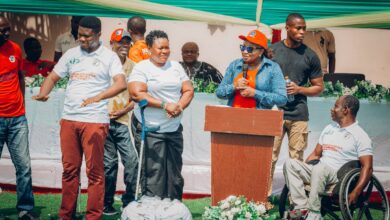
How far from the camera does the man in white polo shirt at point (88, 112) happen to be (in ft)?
23.3

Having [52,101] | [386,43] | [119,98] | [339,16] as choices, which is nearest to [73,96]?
[119,98]

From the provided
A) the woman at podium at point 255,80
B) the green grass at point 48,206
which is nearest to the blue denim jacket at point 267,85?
the woman at podium at point 255,80

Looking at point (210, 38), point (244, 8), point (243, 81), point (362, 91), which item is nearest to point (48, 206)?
point (243, 81)

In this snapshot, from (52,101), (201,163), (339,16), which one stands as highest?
(339,16)

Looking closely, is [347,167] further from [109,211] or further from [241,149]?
[109,211]

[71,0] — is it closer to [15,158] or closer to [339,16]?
[15,158]

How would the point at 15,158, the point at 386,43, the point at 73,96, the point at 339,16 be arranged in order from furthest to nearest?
1. the point at 386,43
2. the point at 339,16
3. the point at 15,158
4. the point at 73,96

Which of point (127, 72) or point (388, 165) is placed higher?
point (127, 72)

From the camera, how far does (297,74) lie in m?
8.20

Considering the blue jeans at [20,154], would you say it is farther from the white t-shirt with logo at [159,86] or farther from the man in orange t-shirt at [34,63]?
the man in orange t-shirt at [34,63]

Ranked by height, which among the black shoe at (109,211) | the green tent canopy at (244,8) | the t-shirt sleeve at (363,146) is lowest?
the black shoe at (109,211)

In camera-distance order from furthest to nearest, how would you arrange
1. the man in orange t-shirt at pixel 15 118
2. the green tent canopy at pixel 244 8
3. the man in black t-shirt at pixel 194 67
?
the man in black t-shirt at pixel 194 67 → the green tent canopy at pixel 244 8 → the man in orange t-shirt at pixel 15 118

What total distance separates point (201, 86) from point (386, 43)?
5223mm

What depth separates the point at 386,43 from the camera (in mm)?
13383
